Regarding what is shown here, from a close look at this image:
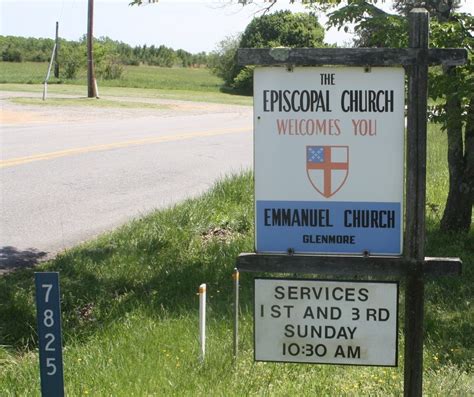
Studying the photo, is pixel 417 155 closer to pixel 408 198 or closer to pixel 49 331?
pixel 408 198

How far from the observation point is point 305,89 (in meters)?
3.33

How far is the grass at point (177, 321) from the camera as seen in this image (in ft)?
14.1

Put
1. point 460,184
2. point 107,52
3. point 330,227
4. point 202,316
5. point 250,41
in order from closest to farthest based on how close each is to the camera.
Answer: point 330,227, point 202,316, point 460,184, point 250,41, point 107,52

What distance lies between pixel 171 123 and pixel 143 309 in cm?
1676

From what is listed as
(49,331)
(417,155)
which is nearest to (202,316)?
(49,331)

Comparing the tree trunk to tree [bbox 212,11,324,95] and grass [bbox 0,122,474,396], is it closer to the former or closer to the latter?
grass [bbox 0,122,474,396]

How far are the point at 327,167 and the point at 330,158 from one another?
0.13 ft

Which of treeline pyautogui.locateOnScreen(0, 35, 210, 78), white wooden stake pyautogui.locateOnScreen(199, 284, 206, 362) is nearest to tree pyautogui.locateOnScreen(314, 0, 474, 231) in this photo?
white wooden stake pyautogui.locateOnScreen(199, 284, 206, 362)

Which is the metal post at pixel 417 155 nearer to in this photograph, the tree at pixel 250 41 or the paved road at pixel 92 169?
the paved road at pixel 92 169

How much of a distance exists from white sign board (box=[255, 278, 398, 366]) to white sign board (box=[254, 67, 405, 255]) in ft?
0.61

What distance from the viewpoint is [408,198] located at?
10.8 ft

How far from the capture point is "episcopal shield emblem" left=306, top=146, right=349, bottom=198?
333 cm

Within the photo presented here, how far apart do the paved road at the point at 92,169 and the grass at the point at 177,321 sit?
815mm

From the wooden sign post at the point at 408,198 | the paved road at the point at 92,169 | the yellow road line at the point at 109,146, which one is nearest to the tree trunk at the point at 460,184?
the paved road at the point at 92,169
